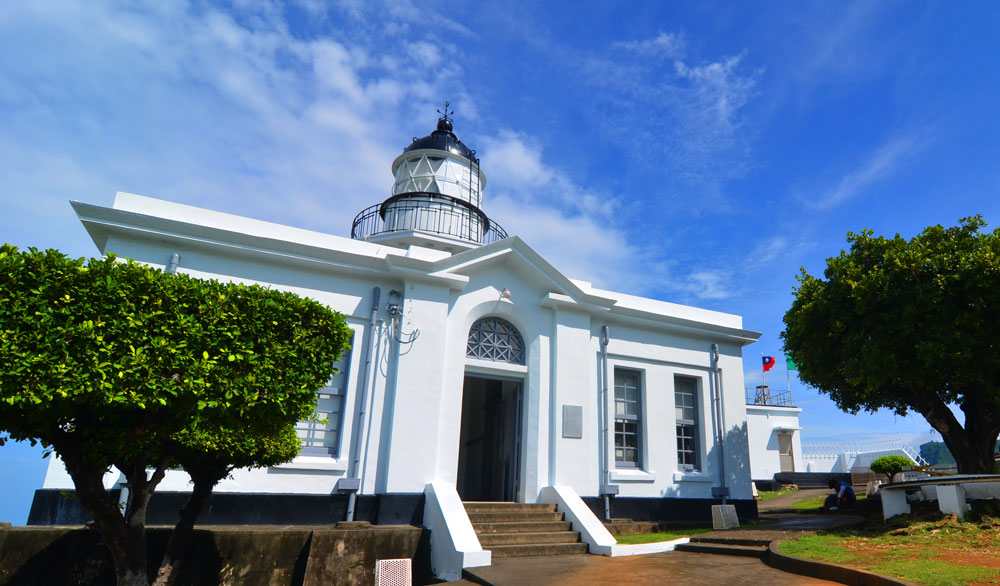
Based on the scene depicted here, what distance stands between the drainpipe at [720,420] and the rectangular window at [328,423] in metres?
8.42

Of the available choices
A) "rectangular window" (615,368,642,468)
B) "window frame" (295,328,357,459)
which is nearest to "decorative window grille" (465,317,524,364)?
"window frame" (295,328,357,459)

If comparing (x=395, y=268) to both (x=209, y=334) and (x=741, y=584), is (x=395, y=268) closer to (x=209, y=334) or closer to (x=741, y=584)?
(x=209, y=334)

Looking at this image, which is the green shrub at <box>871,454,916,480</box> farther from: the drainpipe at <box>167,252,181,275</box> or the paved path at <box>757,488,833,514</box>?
the drainpipe at <box>167,252,181,275</box>

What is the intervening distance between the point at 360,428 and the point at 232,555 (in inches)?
112

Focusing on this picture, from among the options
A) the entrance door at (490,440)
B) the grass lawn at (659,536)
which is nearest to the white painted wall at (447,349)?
the entrance door at (490,440)

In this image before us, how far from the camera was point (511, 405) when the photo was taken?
12.6 m

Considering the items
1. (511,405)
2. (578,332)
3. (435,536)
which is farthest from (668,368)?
(435,536)

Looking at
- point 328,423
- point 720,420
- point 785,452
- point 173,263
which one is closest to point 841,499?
point 720,420

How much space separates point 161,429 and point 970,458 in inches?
573

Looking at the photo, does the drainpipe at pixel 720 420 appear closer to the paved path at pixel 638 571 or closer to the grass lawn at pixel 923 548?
the grass lawn at pixel 923 548

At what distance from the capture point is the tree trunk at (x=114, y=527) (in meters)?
5.77

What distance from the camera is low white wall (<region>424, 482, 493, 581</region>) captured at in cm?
816

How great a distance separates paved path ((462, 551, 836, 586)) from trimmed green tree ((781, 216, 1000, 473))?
557cm

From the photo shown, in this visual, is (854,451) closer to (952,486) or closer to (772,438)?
(772,438)
